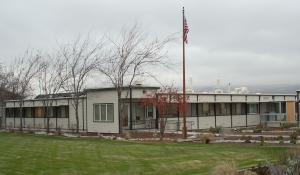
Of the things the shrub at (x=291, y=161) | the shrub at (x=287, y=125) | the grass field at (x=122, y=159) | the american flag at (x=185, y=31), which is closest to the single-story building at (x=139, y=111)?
the shrub at (x=287, y=125)

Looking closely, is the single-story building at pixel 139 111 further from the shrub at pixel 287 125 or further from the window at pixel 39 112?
the shrub at pixel 287 125

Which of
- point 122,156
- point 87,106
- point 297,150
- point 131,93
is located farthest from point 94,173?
point 87,106

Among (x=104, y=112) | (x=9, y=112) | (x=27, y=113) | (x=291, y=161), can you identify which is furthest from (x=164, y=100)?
(x=9, y=112)

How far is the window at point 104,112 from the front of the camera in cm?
3809

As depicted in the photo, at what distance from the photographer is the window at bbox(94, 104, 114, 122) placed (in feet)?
125

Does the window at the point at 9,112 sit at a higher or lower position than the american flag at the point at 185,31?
lower

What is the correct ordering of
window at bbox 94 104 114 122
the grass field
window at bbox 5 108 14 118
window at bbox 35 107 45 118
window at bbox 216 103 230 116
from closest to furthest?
the grass field → window at bbox 94 104 114 122 → window at bbox 216 103 230 116 → window at bbox 35 107 45 118 → window at bbox 5 108 14 118

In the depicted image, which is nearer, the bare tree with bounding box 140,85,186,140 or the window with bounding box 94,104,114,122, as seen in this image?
the bare tree with bounding box 140,85,186,140

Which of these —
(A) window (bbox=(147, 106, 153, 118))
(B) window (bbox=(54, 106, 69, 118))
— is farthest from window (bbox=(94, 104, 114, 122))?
(B) window (bbox=(54, 106, 69, 118))

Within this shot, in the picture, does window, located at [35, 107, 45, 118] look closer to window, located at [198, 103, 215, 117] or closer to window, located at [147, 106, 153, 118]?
window, located at [147, 106, 153, 118]

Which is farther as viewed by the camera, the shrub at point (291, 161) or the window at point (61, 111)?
the window at point (61, 111)

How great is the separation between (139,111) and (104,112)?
3088 millimetres

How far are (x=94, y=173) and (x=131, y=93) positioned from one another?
23069mm

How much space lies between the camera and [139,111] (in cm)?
4031
